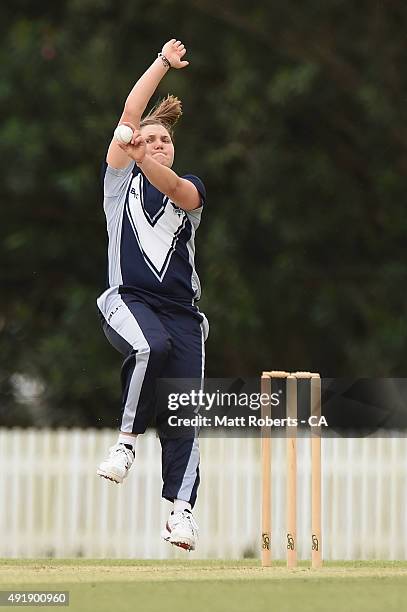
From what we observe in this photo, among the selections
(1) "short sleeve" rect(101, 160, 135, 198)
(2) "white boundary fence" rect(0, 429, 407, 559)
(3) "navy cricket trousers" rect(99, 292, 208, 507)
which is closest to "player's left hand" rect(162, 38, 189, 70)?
(1) "short sleeve" rect(101, 160, 135, 198)

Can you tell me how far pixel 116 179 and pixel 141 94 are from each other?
1.31 feet

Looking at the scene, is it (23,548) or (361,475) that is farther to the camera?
(23,548)

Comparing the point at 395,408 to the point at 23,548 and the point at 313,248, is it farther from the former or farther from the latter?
the point at 313,248

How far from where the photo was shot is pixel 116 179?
6.54 meters

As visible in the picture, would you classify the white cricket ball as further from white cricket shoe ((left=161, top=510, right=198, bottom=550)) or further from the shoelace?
white cricket shoe ((left=161, top=510, right=198, bottom=550))

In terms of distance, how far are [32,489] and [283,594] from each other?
7.94 meters

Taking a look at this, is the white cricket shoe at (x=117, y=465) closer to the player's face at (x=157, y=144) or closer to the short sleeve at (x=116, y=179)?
the short sleeve at (x=116, y=179)

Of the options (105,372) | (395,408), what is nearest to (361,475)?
(395,408)

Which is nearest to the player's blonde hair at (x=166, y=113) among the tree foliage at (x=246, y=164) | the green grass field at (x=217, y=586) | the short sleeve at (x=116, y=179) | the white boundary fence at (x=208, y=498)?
the short sleeve at (x=116, y=179)

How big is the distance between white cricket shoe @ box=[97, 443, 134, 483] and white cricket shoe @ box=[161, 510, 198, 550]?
29 centimetres

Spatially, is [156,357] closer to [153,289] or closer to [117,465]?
[153,289]

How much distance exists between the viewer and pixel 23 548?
45.8 feet

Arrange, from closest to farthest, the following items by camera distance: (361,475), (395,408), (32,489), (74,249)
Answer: (395,408), (361,475), (32,489), (74,249)

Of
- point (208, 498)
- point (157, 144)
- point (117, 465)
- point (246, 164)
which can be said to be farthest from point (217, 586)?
point (246, 164)
